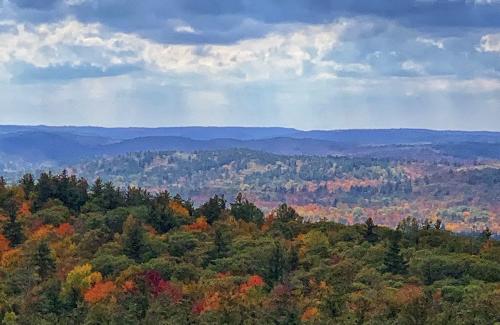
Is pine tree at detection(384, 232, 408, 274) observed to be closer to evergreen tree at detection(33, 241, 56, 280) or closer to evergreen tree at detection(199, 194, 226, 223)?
evergreen tree at detection(33, 241, 56, 280)

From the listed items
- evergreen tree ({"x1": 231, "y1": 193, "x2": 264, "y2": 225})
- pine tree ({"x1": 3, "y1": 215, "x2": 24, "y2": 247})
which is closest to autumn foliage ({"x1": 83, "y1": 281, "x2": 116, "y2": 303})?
pine tree ({"x1": 3, "y1": 215, "x2": 24, "y2": 247})

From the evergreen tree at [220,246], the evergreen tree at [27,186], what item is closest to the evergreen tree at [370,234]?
the evergreen tree at [220,246]

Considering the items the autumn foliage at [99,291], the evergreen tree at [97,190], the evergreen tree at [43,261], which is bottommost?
the autumn foliage at [99,291]

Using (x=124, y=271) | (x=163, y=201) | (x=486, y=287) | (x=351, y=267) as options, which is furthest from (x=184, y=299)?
(x=163, y=201)

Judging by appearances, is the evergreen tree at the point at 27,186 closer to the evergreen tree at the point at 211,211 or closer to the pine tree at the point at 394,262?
the evergreen tree at the point at 211,211

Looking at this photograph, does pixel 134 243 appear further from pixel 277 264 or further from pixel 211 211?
pixel 211 211

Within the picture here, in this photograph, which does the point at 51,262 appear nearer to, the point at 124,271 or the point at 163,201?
the point at 124,271
